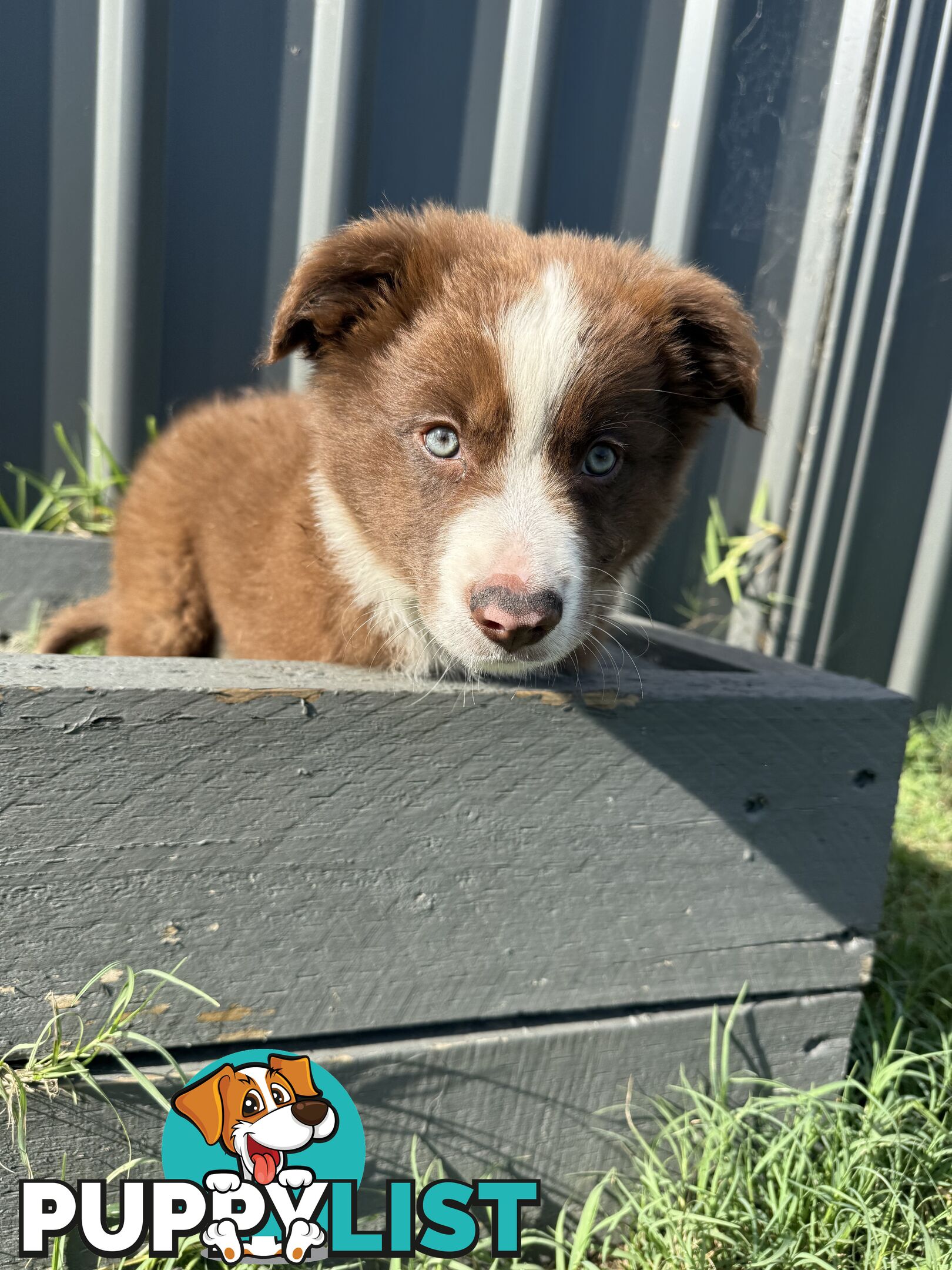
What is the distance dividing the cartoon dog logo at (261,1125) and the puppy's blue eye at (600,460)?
1.12 m

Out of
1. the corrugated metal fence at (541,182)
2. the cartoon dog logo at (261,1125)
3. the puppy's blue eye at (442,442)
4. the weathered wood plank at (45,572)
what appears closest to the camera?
the cartoon dog logo at (261,1125)

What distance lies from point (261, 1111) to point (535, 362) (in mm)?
1296

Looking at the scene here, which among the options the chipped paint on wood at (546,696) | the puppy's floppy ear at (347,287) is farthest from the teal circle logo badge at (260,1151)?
the puppy's floppy ear at (347,287)

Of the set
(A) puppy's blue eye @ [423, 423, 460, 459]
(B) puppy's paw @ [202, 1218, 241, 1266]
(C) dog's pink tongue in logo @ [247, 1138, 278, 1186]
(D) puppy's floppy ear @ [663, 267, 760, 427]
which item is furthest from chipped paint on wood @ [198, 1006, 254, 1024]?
(D) puppy's floppy ear @ [663, 267, 760, 427]

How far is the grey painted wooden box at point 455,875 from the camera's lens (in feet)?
4.90

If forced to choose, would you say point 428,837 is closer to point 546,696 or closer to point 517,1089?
point 546,696

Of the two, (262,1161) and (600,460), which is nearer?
(262,1161)

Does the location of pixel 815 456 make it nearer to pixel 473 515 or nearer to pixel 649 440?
pixel 649 440

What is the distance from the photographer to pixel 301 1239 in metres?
1.60

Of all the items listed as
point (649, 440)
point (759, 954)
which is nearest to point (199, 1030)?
point (759, 954)

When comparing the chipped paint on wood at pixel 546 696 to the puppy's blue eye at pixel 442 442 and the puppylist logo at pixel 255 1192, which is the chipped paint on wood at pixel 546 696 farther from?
the puppylist logo at pixel 255 1192

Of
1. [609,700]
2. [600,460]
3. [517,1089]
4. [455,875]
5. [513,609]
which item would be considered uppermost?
[600,460]

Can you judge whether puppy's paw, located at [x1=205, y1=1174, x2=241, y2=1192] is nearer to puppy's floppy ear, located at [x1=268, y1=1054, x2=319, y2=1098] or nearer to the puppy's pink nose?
puppy's floppy ear, located at [x1=268, y1=1054, x2=319, y2=1098]

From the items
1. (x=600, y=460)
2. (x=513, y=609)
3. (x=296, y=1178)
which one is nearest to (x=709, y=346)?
(x=600, y=460)
